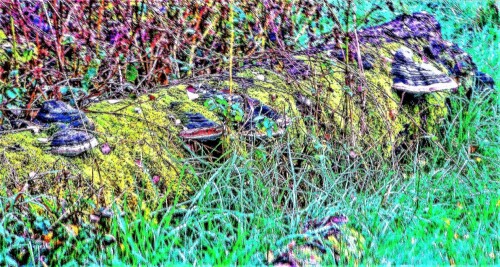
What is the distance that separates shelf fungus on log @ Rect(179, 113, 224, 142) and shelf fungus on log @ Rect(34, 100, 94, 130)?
0.49 metres

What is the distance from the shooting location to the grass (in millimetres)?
2680

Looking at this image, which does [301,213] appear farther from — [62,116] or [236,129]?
[62,116]

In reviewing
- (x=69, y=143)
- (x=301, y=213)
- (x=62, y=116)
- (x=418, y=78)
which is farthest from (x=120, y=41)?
(x=418, y=78)

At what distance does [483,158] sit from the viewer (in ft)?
12.8

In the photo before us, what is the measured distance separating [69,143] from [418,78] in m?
2.22

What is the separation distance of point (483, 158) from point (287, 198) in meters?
1.56

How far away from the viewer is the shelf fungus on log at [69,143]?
2770mm

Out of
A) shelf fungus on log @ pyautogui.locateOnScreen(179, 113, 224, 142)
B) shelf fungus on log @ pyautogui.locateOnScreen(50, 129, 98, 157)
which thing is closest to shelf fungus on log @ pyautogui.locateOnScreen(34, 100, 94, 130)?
shelf fungus on log @ pyautogui.locateOnScreen(50, 129, 98, 157)

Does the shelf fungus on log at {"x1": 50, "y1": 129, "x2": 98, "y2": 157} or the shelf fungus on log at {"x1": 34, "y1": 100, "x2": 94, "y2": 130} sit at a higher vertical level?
the shelf fungus on log at {"x1": 34, "y1": 100, "x2": 94, "y2": 130}

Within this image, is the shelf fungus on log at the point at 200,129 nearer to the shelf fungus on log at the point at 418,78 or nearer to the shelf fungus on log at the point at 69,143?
the shelf fungus on log at the point at 69,143

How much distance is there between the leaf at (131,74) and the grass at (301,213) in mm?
989

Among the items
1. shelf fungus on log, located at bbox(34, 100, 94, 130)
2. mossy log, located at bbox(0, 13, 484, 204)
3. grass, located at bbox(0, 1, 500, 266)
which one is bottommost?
grass, located at bbox(0, 1, 500, 266)

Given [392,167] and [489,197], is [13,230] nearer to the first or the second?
[392,167]

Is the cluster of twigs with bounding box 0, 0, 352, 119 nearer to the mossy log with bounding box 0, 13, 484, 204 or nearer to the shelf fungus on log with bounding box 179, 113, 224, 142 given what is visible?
the mossy log with bounding box 0, 13, 484, 204
